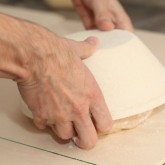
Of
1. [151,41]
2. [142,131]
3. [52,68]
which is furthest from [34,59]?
[151,41]

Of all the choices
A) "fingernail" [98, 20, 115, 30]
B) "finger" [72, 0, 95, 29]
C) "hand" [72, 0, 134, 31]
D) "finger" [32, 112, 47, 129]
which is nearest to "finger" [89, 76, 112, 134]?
"finger" [32, 112, 47, 129]

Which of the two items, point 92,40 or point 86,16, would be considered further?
point 86,16

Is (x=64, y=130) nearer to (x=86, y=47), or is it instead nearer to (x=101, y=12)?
(x=86, y=47)

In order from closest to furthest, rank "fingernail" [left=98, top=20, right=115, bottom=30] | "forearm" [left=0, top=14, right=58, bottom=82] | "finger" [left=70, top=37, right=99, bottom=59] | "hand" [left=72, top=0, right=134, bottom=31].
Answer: "forearm" [left=0, top=14, right=58, bottom=82], "finger" [left=70, top=37, right=99, bottom=59], "fingernail" [left=98, top=20, right=115, bottom=30], "hand" [left=72, top=0, right=134, bottom=31]

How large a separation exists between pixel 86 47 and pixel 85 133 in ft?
0.73

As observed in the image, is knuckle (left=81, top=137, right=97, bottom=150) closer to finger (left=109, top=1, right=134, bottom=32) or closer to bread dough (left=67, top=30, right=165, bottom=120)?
bread dough (left=67, top=30, right=165, bottom=120)

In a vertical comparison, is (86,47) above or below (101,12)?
above

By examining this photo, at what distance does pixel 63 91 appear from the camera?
3.11 ft

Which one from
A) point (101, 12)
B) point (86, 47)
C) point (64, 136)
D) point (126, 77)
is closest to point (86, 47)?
point (86, 47)

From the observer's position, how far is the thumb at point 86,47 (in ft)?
3.49

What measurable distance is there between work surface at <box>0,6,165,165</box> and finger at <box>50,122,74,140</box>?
0.15ft

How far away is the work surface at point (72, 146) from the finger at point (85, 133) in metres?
0.02

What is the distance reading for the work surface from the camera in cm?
99

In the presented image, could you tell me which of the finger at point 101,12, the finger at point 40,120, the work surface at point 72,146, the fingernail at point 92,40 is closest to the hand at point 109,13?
the finger at point 101,12
